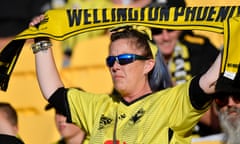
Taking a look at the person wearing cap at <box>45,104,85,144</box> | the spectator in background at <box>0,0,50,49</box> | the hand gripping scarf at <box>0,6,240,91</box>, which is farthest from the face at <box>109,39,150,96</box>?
the spectator in background at <box>0,0,50,49</box>

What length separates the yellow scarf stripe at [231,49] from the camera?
13.2 ft

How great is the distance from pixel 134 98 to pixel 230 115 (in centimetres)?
66

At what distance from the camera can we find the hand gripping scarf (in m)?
4.34

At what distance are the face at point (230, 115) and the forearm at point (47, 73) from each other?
3.32 ft

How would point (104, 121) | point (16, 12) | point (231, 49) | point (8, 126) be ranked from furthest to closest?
point (16, 12)
point (8, 126)
point (104, 121)
point (231, 49)

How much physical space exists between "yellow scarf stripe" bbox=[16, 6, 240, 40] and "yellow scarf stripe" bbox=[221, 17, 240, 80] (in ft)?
0.32

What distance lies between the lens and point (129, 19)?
15.3 feet

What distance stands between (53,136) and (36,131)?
0.22 metres

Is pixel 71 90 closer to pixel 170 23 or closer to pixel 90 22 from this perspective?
pixel 90 22

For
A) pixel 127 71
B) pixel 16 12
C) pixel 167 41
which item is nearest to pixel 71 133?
pixel 167 41

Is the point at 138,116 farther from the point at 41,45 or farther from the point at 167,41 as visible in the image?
the point at 167,41

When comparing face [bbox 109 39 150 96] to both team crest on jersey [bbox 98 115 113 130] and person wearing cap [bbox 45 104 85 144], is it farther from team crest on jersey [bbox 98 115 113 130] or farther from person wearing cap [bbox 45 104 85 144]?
person wearing cap [bbox 45 104 85 144]

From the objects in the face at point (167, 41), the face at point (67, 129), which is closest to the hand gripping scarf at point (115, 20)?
the face at point (67, 129)

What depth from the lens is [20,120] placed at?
710cm
